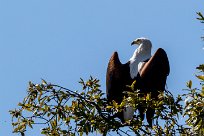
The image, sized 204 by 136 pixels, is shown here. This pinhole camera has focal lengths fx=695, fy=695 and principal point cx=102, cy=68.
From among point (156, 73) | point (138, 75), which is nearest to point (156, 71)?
point (156, 73)

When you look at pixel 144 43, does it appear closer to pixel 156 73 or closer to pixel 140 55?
pixel 140 55

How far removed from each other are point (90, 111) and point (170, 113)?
3.13 feet

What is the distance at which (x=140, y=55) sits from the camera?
10.8m

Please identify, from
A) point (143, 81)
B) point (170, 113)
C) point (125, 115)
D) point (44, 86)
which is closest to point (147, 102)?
point (170, 113)

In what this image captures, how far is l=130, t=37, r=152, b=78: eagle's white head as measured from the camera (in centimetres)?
1026

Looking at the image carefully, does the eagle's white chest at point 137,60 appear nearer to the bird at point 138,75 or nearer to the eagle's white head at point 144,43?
the bird at point 138,75

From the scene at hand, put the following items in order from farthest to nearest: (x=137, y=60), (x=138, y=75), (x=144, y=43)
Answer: (x=144, y=43), (x=137, y=60), (x=138, y=75)

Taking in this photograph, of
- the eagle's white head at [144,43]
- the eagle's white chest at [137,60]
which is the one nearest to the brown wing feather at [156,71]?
the eagle's white chest at [137,60]

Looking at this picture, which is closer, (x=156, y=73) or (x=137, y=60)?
(x=156, y=73)

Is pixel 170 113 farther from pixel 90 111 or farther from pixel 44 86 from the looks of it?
pixel 44 86

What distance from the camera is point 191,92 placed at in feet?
A: 23.1

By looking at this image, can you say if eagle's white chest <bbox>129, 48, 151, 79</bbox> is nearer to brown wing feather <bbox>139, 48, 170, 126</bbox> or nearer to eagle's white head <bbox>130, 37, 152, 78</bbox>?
eagle's white head <bbox>130, 37, 152, 78</bbox>

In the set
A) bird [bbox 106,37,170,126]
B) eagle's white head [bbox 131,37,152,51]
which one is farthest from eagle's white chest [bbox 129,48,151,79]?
eagle's white head [bbox 131,37,152,51]

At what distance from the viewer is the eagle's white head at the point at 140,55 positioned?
10.3 meters
